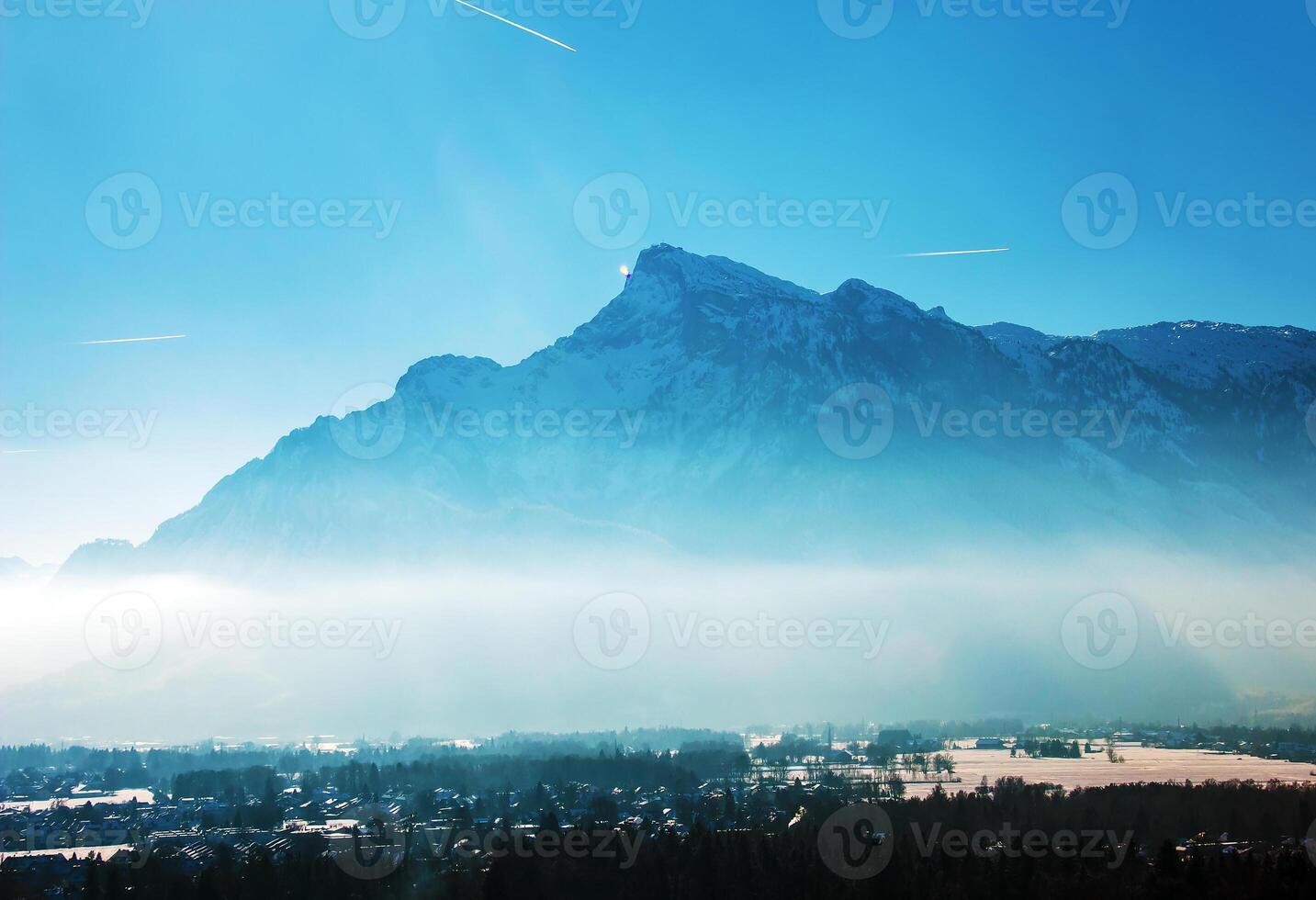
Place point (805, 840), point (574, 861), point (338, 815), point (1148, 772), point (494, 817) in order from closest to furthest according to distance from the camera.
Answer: point (574, 861), point (805, 840), point (494, 817), point (338, 815), point (1148, 772)

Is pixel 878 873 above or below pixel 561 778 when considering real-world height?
below

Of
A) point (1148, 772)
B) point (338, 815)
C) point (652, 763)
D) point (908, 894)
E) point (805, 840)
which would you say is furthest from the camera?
point (652, 763)

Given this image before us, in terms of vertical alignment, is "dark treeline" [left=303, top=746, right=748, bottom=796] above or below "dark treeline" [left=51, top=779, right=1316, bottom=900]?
above

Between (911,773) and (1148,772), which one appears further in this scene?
(911,773)

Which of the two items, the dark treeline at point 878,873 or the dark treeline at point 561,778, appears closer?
the dark treeline at point 878,873

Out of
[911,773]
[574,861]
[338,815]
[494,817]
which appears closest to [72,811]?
[338,815]

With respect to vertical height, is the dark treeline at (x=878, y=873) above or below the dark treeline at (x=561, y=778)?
below

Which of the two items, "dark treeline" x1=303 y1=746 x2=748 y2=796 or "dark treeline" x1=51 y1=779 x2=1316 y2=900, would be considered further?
"dark treeline" x1=303 y1=746 x2=748 y2=796

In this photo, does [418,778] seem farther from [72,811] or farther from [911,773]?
[911,773]

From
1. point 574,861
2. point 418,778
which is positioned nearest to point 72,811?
point 418,778

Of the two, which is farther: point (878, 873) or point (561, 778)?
point (561, 778)
